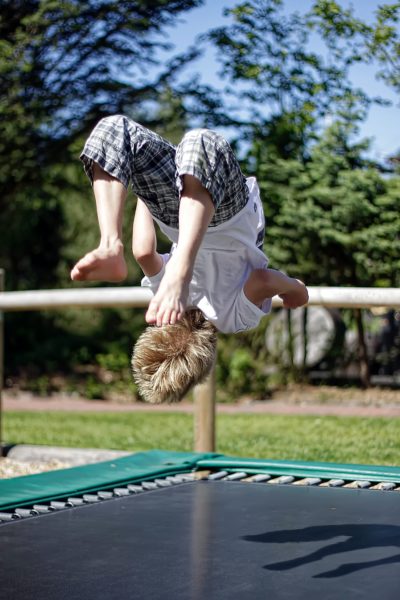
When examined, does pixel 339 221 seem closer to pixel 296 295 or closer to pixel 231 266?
pixel 296 295

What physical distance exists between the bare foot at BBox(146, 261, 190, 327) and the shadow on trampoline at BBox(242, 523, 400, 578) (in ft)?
2.39

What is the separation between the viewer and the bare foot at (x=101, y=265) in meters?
2.12

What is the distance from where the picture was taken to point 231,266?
2613mm

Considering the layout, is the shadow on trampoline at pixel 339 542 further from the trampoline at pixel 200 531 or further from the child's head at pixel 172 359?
the child's head at pixel 172 359

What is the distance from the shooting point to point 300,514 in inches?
116

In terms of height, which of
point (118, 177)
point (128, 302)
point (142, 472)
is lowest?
point (142, 472)

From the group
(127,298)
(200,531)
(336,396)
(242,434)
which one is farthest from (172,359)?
A: (336,396)

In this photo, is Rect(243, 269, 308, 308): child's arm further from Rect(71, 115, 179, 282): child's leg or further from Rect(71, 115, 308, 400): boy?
Rect(71, 115, 179, 282): child's leg

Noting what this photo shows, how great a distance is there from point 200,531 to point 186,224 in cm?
107

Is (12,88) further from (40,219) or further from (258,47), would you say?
(40,219)

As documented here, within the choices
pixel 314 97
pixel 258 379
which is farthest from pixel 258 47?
pixel 258 379

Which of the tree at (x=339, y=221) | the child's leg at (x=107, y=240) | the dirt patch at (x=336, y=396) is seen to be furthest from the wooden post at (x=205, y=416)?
the dirt patch at (x=336, y=396)

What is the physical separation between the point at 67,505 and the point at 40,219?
9.43m

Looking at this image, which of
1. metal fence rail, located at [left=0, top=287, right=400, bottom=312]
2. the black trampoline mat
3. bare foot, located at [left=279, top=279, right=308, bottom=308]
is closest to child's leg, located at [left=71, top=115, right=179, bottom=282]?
bare foot, located at [left=279, top=279, right=308, bottom=308]
